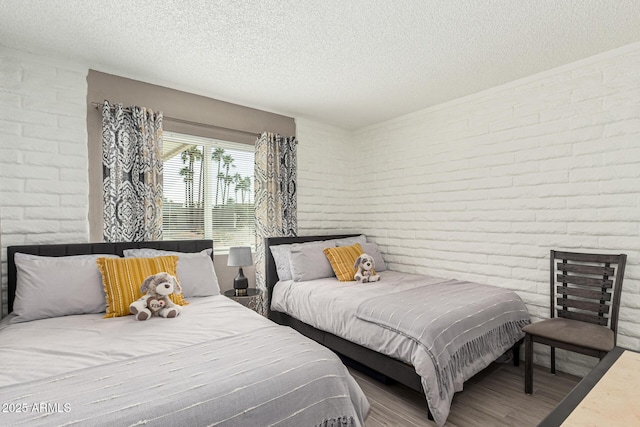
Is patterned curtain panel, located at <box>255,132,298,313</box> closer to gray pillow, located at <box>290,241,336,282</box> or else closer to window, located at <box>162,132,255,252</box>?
window, located at <box>162,132,255,252</box>

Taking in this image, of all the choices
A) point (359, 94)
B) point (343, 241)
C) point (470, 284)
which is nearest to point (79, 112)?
point (359, 94)

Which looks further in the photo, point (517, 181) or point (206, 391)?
point (517, 181)

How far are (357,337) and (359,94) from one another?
229cm

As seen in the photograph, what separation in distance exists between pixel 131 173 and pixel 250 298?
1.62 meters

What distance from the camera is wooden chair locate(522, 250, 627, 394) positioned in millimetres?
2119

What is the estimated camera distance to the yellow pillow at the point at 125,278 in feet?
6.84

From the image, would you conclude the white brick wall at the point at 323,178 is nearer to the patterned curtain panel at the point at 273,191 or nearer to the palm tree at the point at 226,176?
the patterned curtain panel at the point at 273,191

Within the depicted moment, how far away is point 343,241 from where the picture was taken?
12.6 ft

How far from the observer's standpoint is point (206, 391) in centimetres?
117

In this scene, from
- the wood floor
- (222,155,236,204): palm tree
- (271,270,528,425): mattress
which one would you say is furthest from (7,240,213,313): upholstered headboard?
the wood floor

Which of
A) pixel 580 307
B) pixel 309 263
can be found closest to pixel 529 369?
pixel 580 307

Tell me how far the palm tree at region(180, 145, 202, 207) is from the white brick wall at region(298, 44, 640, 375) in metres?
1.28

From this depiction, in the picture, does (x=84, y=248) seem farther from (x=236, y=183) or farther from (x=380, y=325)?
(x=380, y=325)

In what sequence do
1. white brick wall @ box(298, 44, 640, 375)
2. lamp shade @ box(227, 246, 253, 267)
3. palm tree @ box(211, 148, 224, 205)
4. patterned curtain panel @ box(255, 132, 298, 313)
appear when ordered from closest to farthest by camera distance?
white brick wall @ box(298, 44, 640, 375)
lamp shade @ box(227, 246, 253, 267)
palm tree @ box(211, 148, 224, 205)
patterned curtain panel @ box(255, 132, 298, 313)
